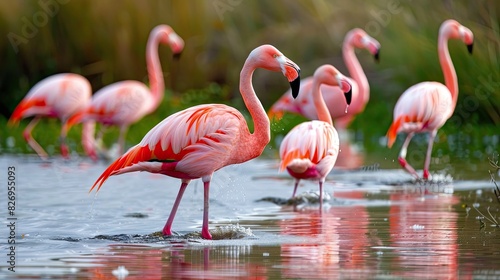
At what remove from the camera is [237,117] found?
6855mm

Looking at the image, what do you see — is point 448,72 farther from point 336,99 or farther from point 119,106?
point 119,106

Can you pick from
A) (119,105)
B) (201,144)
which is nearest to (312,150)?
(201,144)

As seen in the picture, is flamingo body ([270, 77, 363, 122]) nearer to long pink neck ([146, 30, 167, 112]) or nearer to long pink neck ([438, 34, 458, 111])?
long pink neck ([438, 34, 458, 111])

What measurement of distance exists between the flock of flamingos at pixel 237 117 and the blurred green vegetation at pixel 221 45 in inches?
43.1

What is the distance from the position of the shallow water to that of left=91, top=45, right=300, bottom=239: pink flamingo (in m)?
0.40

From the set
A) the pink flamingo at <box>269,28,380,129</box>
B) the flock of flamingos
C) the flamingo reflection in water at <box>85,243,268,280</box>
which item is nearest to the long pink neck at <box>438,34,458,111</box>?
the flock of flamingos

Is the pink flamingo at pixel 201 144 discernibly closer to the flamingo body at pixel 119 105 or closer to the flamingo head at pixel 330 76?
the flamingo head at pixel 330 76

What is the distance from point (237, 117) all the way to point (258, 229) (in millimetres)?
766

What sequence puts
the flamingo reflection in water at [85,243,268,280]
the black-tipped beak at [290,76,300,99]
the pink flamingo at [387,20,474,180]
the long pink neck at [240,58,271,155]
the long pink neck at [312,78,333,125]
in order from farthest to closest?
the pink flamingo at [387,20,474,180] → the long pink neck at [312,78,333,125] → the long pink neck at [240,58,271,155] → the black-tipped beak at [290,76,300,99] → the flamingo reflection in water at [85,243,268,280]

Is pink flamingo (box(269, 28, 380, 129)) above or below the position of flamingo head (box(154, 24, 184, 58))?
below

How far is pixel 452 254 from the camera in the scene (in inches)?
228

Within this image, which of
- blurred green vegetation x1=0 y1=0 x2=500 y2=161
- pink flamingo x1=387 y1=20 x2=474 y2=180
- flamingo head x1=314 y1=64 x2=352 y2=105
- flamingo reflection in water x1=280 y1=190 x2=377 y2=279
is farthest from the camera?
blurred green vegetation x1=0 y1=0 x2=500 y2=161

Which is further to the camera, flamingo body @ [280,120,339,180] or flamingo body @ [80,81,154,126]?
flamingo body @ [80,81,154,126]

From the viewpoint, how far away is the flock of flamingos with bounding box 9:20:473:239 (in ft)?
22.1
